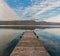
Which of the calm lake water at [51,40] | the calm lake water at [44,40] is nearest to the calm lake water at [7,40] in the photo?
the calm lake water at [44,40]

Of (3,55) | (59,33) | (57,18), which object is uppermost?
(57,18)

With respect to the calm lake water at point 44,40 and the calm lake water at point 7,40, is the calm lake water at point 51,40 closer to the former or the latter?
the calm lake water at point 44,40

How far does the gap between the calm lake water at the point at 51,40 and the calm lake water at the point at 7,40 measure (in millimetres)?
447

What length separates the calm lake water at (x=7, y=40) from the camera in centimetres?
360

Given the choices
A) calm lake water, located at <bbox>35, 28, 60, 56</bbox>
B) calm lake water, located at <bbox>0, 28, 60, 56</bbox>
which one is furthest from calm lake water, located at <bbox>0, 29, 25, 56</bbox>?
calm lake water, located at <bbox>35, 28, 60, 56</bbox>

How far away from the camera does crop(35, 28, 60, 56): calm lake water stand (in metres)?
3.53

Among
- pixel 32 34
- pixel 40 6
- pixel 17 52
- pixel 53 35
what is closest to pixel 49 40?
pixel 53 35

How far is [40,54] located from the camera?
272 centimetres

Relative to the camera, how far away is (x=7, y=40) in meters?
4.00

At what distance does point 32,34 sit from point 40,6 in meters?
1.33

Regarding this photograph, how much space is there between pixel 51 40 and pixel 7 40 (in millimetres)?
832

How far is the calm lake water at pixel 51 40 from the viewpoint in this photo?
3.53 meters

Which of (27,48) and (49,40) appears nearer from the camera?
(27,48)

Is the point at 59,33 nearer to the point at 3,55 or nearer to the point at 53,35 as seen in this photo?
the point at 53,35
